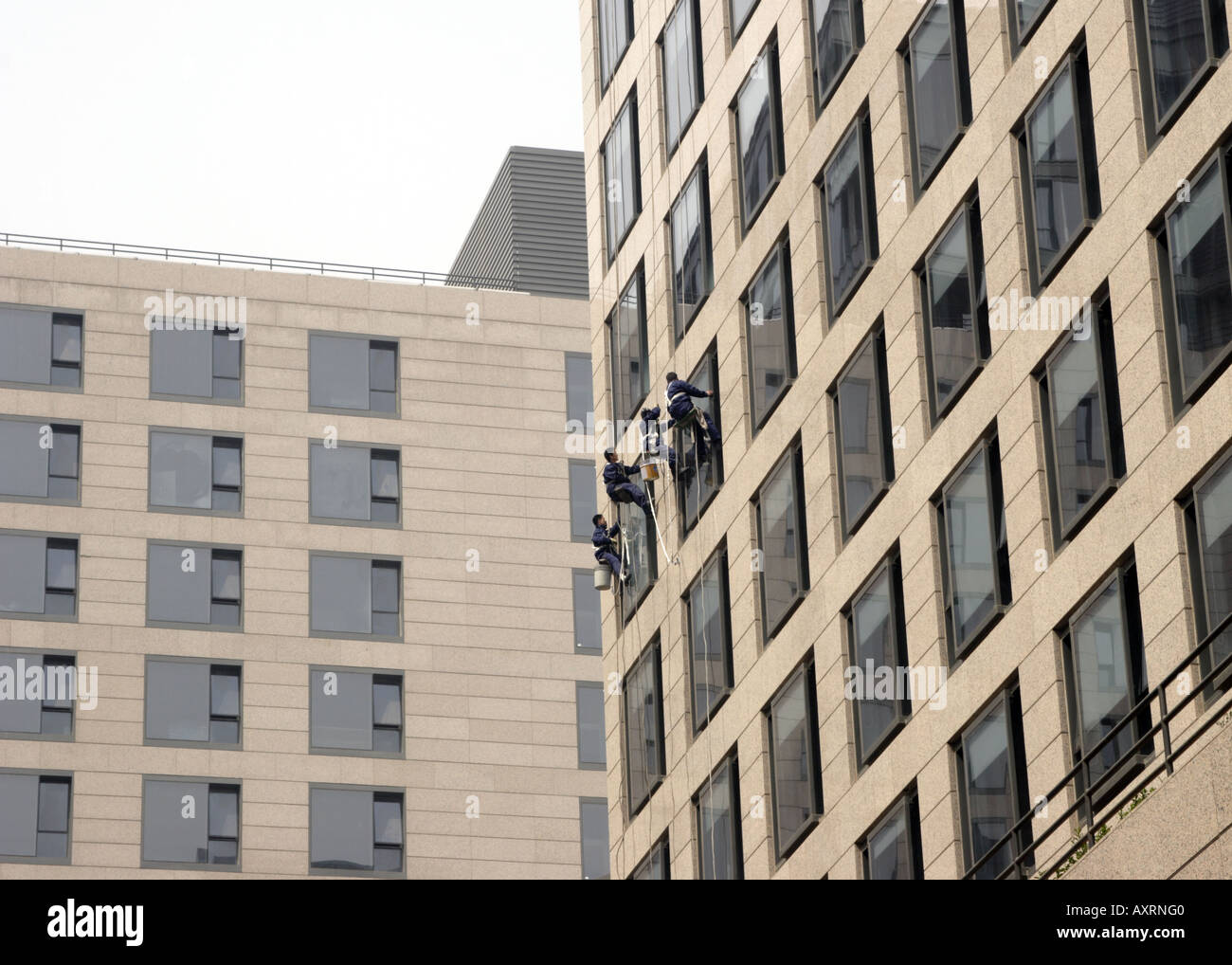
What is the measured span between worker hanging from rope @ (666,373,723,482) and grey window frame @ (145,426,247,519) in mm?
30159

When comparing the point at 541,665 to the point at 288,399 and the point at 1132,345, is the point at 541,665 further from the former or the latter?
the point at 1132,345

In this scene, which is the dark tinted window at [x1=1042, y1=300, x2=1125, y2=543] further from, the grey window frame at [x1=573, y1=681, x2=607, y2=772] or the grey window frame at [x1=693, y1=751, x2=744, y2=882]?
the grey window frame at [x1=573, y1=681, x2=607, y2=772]

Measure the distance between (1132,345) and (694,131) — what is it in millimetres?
18533

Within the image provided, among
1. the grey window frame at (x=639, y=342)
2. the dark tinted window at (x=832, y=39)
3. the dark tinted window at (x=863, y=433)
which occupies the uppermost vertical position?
the dark tinted window at (x=832, y=39)

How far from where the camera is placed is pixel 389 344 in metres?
75.0

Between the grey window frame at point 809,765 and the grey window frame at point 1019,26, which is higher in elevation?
the grey window frame at point 1019,26

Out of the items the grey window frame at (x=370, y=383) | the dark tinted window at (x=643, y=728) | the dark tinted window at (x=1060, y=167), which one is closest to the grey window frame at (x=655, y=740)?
the dark tinted window at (x=643, y=728)

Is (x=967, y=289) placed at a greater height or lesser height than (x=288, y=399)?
lesser

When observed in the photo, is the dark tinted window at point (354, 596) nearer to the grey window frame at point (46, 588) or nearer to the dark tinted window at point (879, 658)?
the grey window frame at point (46, 588)

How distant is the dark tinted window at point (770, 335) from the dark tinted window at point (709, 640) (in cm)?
329

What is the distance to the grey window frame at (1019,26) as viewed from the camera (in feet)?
104

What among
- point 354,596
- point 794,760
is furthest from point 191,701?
point 794,760

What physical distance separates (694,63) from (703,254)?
3.98 m

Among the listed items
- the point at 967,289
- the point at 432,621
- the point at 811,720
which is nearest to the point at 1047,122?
the point at 967,289
